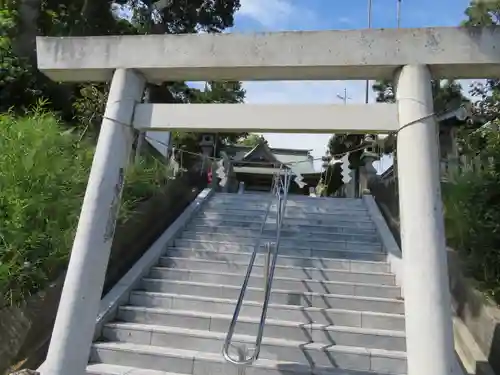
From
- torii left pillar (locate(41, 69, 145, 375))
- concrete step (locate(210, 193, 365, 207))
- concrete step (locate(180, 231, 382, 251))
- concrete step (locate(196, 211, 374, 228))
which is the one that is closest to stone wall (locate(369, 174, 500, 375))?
concrete step (locate(180, 231, 382, 251))

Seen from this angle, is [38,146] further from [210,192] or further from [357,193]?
[357,193]

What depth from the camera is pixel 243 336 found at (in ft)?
14.9

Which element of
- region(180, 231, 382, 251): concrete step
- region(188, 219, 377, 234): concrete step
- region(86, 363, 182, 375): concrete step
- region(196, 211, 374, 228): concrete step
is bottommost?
region(86, 363, 182, 375): concrete step

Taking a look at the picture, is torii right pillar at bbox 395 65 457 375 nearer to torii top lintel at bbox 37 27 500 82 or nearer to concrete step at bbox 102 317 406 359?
torii top lintel at bbox 37 27 500 82

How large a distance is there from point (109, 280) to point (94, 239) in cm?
208

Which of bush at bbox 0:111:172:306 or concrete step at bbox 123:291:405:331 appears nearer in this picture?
bush at bbox 0:111:172:306

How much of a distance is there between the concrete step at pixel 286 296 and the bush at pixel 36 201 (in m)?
1.10

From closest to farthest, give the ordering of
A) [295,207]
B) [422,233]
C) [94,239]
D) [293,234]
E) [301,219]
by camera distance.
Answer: [422,233]
[94,239]
[293,234]
[301,219]
[295,207]

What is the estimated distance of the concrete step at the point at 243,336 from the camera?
4383 mm

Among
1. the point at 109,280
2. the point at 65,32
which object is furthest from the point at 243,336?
the point at 65,32

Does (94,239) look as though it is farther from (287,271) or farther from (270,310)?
(287,271)

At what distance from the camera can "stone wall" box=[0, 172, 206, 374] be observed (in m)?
4.08

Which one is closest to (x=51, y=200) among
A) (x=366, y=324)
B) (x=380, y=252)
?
(x=366, y=324)

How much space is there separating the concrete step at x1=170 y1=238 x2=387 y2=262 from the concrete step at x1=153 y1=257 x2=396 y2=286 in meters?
0.41
